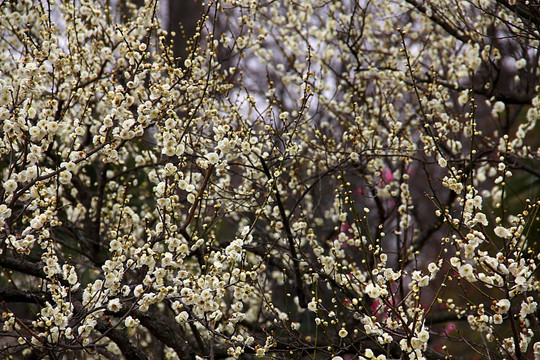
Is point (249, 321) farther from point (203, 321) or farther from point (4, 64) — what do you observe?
point (4, 64)

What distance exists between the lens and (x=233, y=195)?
419 cm

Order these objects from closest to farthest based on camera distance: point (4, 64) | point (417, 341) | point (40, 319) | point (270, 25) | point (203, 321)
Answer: point (417, 341) < point (40, 319) < point (203, 321) < point (4, 64) < point (270, 25)

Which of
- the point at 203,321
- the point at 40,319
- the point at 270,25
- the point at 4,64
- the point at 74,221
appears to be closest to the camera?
the point at 40,319

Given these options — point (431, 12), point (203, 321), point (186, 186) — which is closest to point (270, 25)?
point (431, 12)

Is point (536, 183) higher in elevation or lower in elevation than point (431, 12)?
lower

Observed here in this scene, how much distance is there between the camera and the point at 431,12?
474 centimetres

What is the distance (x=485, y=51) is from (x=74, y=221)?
156 inches

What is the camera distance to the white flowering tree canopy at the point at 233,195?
3018mm

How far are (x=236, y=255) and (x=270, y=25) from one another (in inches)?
175

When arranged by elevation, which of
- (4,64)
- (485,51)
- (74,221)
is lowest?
(74,221)

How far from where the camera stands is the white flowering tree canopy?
3018mm

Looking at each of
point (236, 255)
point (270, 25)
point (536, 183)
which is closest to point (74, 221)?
point (236, 255)

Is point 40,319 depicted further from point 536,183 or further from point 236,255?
point 536,183

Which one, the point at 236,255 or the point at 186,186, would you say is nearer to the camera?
the point at 236,255
